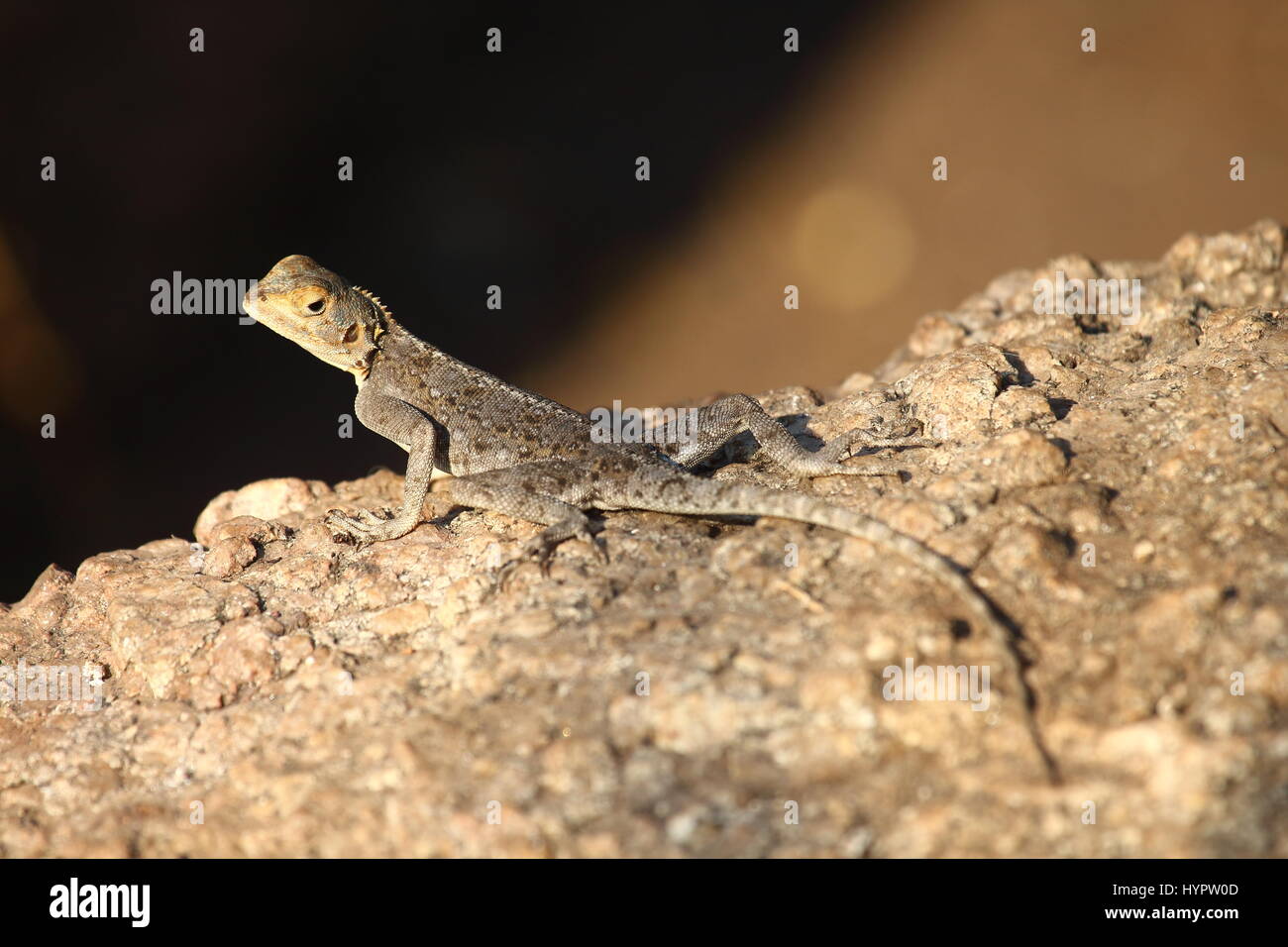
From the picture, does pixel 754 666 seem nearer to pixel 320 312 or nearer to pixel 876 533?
pixel 876 533

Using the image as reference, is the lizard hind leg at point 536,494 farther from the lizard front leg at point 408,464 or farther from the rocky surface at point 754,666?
the lizard front leg at point 408,464

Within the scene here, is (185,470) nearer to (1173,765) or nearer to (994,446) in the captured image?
(994,446)

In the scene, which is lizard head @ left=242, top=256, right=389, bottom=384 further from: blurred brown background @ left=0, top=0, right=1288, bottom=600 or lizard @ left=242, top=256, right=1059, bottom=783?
blurred brown background @ left=0, top=0, right=1288, bottom=600

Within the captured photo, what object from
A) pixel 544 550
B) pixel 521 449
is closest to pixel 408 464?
pixel 521 449

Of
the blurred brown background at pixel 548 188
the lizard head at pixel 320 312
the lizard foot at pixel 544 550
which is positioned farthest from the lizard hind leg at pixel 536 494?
the blurred brown background at pixel 548 188
